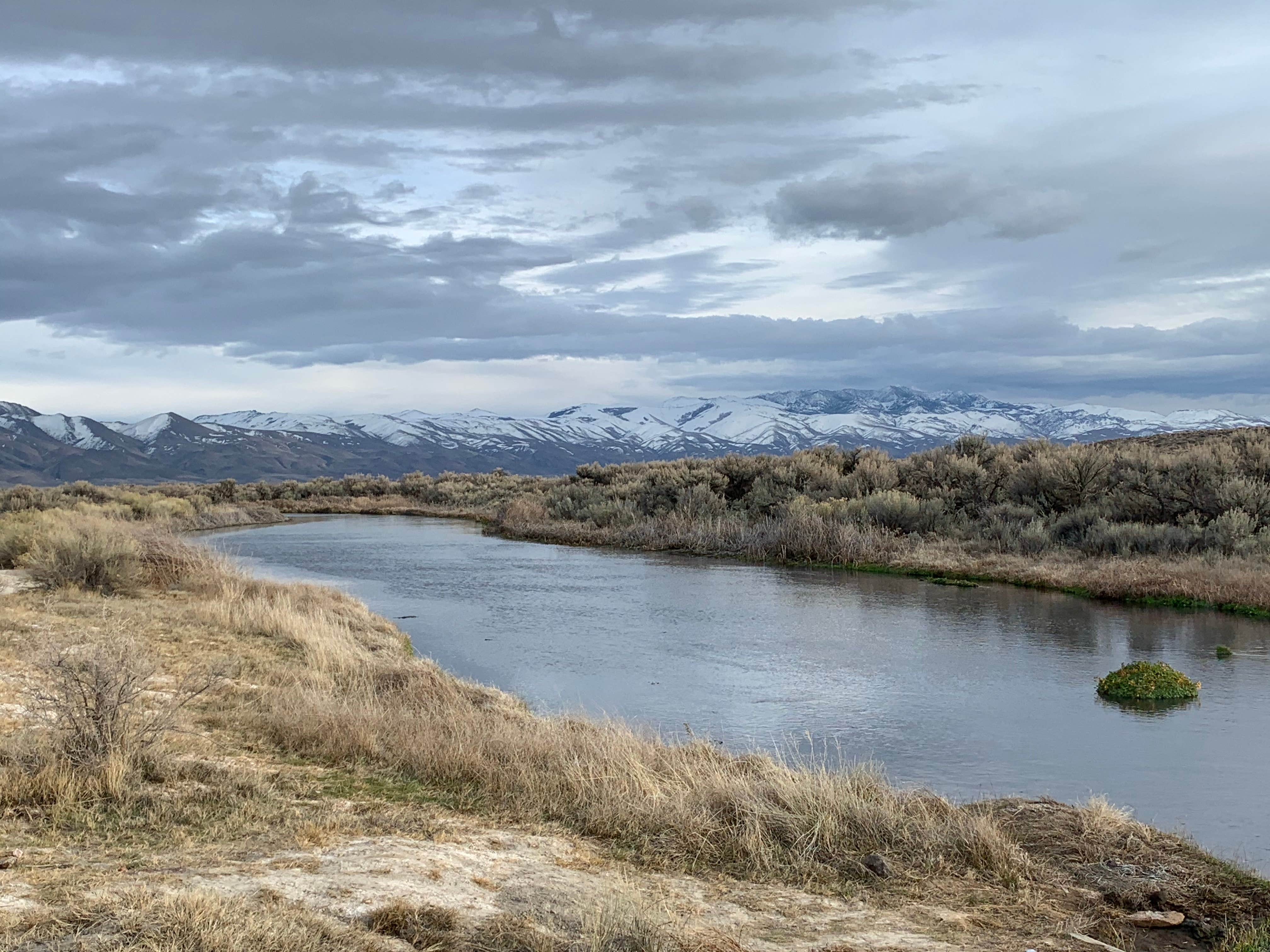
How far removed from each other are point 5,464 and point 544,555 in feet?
556

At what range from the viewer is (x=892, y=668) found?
15055 mm

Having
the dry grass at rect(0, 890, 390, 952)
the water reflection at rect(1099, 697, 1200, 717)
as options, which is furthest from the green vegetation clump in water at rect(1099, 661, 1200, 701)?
the dry grass at rect(0, 890, 390, 952)

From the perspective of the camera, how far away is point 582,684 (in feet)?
46.7

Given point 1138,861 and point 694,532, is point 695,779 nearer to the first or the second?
point 1138,861

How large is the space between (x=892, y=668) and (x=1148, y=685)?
11.0ft

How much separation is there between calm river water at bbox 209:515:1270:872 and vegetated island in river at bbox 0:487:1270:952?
5.94ft

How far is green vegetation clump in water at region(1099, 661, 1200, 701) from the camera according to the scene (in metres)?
13.1

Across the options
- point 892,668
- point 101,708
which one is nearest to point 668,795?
point 101,708

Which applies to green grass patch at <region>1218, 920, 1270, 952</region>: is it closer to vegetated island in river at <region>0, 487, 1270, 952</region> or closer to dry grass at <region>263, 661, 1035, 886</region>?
vegetated island in river at <region>0, 487, 1270, 952</region>

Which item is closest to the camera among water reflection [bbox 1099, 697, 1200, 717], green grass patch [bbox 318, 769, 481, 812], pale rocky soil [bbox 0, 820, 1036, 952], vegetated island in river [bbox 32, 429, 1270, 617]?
pale rocky soil [bbox 0, 820, 1036, 952]

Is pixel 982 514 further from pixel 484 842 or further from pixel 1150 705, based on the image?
pixel 484 842

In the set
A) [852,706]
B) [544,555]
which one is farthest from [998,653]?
[544,555]

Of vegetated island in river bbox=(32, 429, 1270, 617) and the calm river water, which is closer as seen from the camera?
the calm river water

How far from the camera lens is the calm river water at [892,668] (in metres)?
10.2
